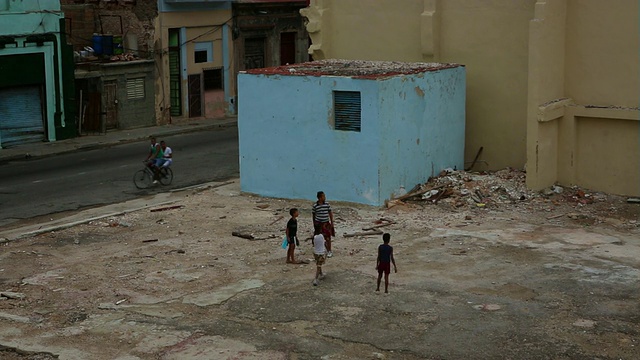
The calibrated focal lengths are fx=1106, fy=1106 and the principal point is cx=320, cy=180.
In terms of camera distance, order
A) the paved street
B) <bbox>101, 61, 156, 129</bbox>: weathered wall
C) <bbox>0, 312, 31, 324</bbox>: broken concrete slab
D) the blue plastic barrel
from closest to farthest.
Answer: <bbox>0, 312, 31, 324</bbox>: broken concrete slab
the paved street
<bbox>101, 61, 156, 129</bbox>: weathered wall
the blue plastic barrel

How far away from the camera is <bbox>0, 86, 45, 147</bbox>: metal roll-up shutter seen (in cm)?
3762

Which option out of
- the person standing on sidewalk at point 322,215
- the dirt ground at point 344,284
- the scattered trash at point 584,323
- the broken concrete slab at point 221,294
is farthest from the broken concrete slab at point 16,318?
the scattered trash at point 584,323

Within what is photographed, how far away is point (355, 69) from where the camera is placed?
95.1 ft

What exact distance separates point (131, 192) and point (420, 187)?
7.87 meters

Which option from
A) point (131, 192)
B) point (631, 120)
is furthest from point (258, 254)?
point (631, 120)

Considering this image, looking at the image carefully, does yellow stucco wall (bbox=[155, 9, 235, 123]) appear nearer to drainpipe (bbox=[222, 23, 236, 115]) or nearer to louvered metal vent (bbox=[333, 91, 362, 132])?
drainpipe (bbox=[222, 23, 236, 115])

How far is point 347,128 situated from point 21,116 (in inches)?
633

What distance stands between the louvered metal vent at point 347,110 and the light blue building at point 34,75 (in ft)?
50.1

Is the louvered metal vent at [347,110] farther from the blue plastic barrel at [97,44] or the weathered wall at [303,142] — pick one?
the blue plastic barrel at [97,44]

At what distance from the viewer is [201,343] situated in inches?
669

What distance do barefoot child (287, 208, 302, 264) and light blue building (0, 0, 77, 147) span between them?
19052mm

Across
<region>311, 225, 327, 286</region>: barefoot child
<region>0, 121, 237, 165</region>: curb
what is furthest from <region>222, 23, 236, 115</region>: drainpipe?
<region>311, 225, 327, 286</region>: barefoot child

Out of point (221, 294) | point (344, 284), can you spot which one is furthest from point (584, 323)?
point (221, 294)

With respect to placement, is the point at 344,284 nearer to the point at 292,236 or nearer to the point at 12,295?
the point at 292,236
